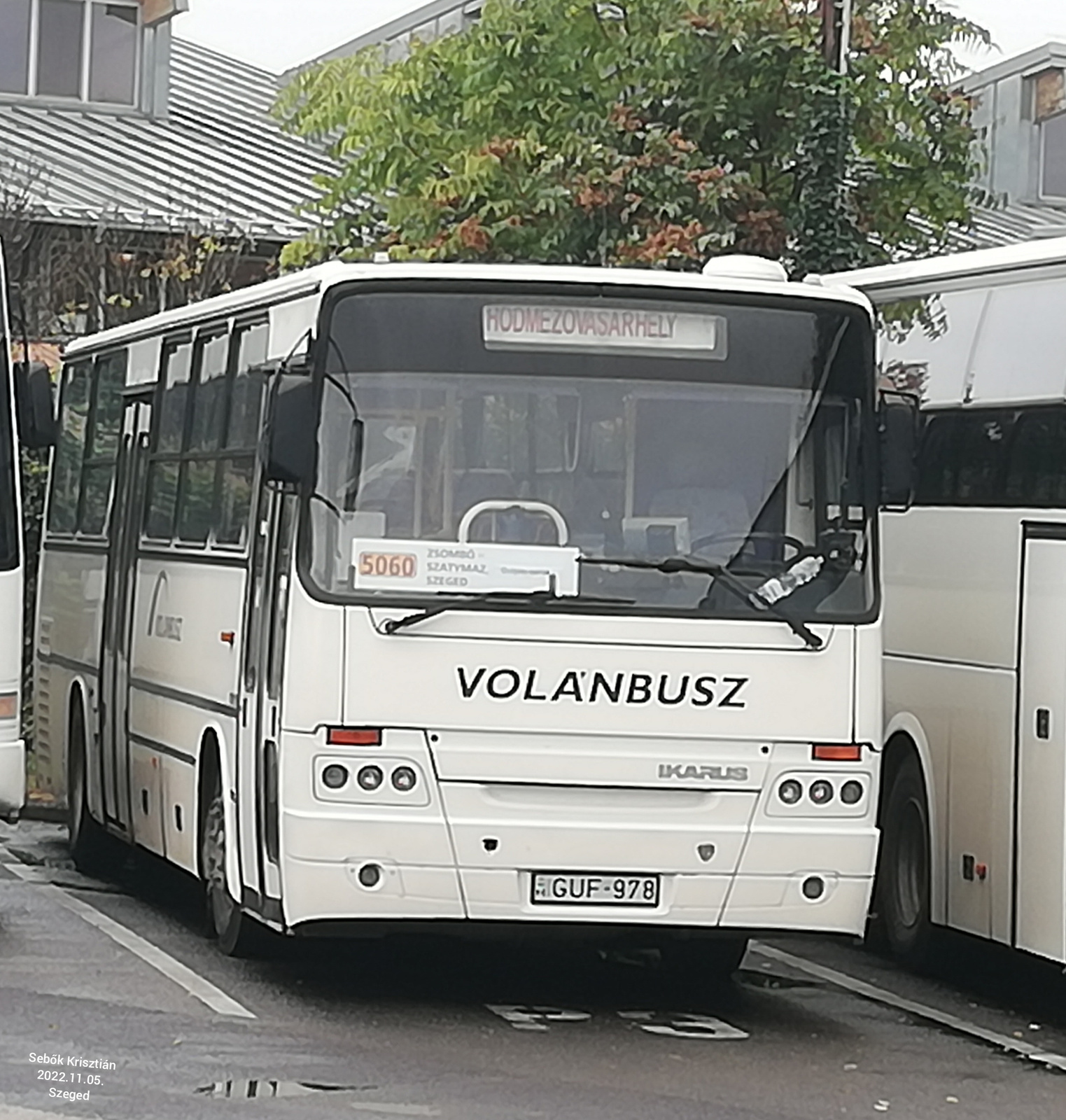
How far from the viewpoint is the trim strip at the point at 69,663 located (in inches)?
695

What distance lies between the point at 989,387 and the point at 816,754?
2.44m

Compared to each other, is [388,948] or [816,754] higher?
[816,754]

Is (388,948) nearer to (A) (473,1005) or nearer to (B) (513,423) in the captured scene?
(A) (473,1005)

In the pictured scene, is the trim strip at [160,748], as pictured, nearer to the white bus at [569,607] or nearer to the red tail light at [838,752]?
the white bus at [569,607]

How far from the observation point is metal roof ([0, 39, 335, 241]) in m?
33.7

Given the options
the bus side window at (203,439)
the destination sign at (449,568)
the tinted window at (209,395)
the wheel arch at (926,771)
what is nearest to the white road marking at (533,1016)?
the destination sign at (449,568)

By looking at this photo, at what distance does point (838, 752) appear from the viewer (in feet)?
41.2

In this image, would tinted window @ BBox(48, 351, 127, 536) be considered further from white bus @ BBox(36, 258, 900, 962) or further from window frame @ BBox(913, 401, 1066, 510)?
window frame @ BBox(913, 401, 1066, 510)

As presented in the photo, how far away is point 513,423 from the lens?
41.3ft

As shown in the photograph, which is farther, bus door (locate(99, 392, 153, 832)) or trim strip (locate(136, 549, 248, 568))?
bus door (locate(99, 392, 153, 832))

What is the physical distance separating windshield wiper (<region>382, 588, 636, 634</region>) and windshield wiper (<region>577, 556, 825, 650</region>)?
155 millimetres

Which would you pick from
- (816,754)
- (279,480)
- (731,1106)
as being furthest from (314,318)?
(731,1106)

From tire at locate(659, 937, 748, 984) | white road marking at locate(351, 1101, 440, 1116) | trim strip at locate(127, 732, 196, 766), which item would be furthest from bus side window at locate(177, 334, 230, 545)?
white road marking at locate(351, 1101, 440, 1116)

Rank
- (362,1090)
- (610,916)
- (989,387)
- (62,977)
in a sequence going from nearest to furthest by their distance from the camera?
(362,1090)
(610,916)
(62,977)
(989,387)
